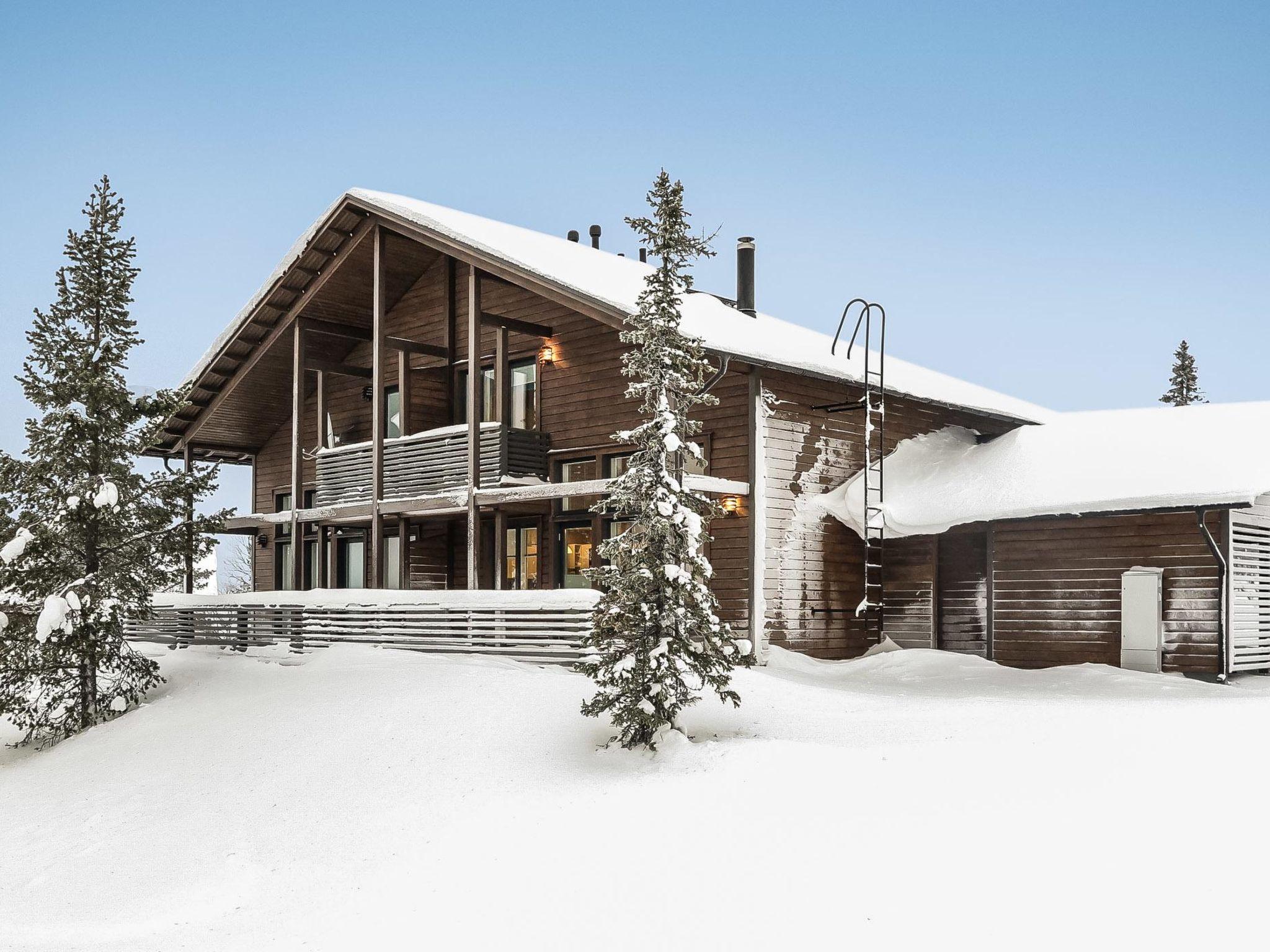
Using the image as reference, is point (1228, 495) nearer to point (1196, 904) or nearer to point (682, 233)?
point (682, 233)

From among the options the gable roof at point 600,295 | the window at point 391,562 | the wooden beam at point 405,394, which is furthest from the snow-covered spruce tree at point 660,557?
the window at point 391,562

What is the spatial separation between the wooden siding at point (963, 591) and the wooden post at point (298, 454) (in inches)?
446

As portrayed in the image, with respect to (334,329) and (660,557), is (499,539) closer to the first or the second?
(334,329)

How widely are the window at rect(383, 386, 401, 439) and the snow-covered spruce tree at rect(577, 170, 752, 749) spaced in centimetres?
1277

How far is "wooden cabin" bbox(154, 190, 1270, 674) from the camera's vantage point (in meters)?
18.0

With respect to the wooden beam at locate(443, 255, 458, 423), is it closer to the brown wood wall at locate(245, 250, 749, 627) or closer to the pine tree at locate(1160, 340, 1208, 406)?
the brown wood wall at locate(245, 250, 749, 627)

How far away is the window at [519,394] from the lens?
21.7 meters

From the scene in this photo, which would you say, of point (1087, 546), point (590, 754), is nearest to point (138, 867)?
point (590, 754)

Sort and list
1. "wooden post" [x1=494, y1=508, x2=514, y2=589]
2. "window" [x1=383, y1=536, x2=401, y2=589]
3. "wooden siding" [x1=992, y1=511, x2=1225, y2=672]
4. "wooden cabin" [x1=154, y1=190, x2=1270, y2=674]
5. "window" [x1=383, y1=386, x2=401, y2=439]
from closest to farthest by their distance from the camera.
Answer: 1. "wooden siding" [x1=992, y1=511, x2=1225, y2=672]
2. "wooden cabin" [x1=154, y1=190, x2=1270, y2=674]
3. "wooden post" [x1=494, y1=508, x2=514, y2=589]
4. "window" [x1=383, y1=386, x2=401, y2=439]
5. "window" [x1=383, y1=536, x2=401, y2=589]

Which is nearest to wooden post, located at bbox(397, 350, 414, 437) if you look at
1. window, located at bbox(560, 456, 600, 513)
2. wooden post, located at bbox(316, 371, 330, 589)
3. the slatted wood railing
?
wooden post, located at bbox(316, 371, 330, 589)

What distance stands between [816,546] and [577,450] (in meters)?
4.32

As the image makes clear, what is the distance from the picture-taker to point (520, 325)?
806 inches

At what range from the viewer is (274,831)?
36.2ft

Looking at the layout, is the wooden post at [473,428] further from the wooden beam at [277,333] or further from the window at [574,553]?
the wooden beam at [277,333]
